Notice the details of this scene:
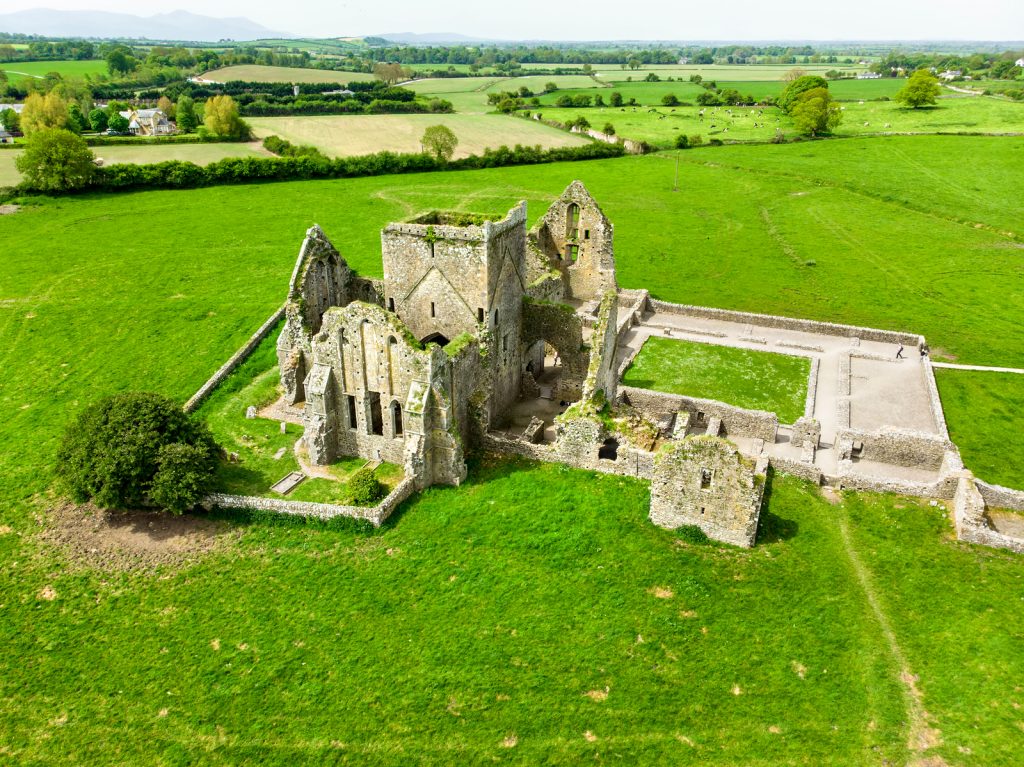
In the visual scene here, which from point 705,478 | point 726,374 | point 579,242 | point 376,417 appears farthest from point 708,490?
point 579,242

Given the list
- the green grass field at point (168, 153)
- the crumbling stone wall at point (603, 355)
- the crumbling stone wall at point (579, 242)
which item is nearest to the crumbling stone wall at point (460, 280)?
the crumbling stone wall at point (603, 355)

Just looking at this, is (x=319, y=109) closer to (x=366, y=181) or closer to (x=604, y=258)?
(x=366, y=181)

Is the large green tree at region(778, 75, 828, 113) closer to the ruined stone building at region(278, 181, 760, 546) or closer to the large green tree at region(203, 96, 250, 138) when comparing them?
the large green tree at region(203, 96, 250, 138)

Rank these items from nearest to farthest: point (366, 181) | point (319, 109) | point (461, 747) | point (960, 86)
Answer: point (461, 747) < point (366, 181) < point (319, 109) < point (960, 86)

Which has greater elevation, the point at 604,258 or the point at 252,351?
the point at 604,258

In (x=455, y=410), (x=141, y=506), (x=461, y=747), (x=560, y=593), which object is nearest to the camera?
(x=461, y=747)

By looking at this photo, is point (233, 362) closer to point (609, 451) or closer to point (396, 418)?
point (396, 418)

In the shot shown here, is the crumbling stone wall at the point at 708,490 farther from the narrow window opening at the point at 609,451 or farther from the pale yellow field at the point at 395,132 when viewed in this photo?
the pale yellow field at the point at 395,132

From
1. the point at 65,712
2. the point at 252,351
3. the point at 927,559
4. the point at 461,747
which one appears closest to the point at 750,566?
the point at 927,559
